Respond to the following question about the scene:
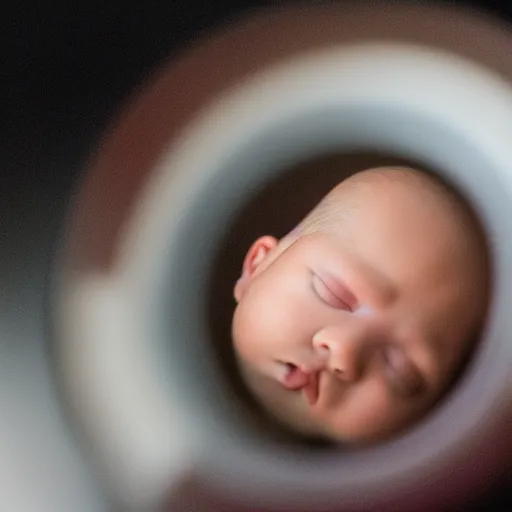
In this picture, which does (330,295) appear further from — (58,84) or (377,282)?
(58,84)

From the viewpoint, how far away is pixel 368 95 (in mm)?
587

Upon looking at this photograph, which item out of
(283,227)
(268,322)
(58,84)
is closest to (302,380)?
(268,322)

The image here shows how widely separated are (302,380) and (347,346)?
5 cm

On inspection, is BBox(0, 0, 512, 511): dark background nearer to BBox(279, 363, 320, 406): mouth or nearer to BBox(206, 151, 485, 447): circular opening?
BBox(206, 151, 485, 447): circular opening

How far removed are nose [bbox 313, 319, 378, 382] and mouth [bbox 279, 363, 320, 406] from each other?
19mm

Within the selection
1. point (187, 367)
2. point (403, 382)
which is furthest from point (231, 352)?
point (403, 382)

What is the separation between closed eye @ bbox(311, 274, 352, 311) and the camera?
535 mm

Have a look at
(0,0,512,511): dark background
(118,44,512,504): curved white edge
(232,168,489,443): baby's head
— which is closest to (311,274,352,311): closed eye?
(232,168,489,443): baby's head

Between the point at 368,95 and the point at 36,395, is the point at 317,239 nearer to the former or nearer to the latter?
the point at 368,95

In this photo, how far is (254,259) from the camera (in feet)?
2.06

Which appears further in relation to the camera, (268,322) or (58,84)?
(58,84)

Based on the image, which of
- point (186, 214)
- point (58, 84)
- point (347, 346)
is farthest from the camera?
point (58, 84)

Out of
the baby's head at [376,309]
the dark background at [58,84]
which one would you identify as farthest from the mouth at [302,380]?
the dark background at [58,84]

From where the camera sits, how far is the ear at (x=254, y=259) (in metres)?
0.62
